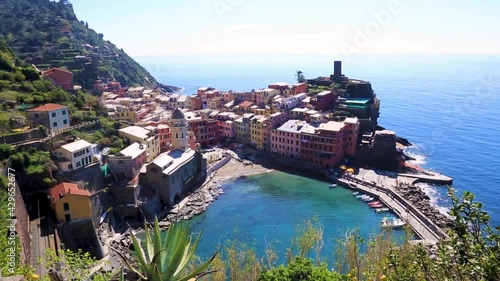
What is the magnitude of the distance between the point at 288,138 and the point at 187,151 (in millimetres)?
16137

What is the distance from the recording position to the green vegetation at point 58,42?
7612cm

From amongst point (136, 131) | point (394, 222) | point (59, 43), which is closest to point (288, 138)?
point (394, 222)

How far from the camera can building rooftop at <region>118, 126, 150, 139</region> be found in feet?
137

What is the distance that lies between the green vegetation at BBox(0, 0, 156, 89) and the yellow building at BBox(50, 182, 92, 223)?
52042 millimetres

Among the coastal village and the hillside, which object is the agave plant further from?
the hillside

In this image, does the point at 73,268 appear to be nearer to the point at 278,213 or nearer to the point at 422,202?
the point at 278,213

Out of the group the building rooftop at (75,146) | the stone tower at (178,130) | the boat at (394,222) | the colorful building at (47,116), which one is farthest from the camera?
the stone tower at (178,130)

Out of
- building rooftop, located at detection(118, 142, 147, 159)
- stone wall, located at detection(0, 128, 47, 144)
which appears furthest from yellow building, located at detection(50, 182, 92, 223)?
building rooftop, located at detection(118, 142, 147, 159)

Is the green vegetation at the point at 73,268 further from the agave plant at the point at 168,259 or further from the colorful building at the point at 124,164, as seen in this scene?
the colorful building at the point at 124,164

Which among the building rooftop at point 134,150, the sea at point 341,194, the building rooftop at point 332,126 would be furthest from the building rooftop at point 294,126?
the building rooftop at point 134,150

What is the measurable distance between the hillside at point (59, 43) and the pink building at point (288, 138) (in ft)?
146

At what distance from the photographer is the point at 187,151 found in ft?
147

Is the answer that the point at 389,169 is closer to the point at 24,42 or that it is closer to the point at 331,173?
the point at 331,173

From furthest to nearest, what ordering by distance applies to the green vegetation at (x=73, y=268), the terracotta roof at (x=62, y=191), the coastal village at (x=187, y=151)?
1. the coastal village at (x=187, y=151)
2. the terracotta roof at (x=62, y=191)
3. the green vegetation at (x=73, y=268)
